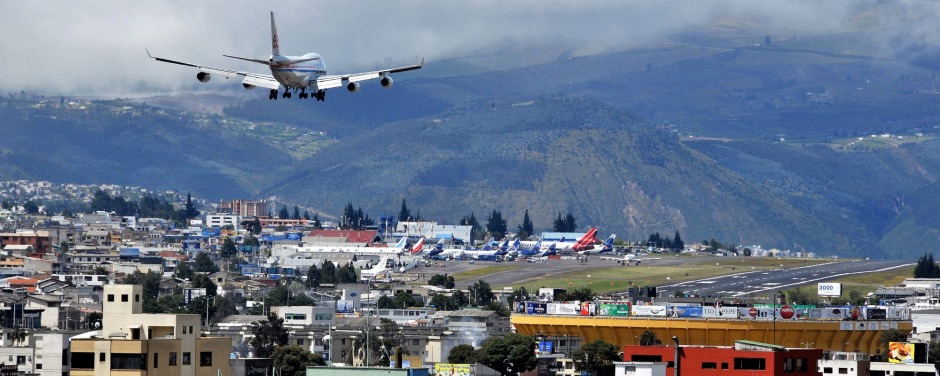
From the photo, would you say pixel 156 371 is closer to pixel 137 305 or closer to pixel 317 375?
pixel 137 305

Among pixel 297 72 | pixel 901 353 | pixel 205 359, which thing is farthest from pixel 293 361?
pixel 205 359

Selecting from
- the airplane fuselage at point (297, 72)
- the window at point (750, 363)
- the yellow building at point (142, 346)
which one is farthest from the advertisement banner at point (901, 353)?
the yellow building at point (142, 346)

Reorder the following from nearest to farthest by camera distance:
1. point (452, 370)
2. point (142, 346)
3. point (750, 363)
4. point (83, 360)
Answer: point (83, 360) → point (142, 346) → point (750, 363) → point (452, 370)

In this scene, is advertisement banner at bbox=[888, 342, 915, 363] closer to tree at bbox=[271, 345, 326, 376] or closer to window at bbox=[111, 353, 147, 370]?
tree at bbox=[271, 345, 326, 376]

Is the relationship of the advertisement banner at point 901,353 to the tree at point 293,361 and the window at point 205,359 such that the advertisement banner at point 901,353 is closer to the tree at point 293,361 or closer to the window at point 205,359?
the tree at point 293,361

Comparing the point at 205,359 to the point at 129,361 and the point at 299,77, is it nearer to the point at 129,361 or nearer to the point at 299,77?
the point at 129,361

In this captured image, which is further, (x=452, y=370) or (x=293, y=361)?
(x=293, y=361)

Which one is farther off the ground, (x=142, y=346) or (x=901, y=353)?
(x=142, y=346)
